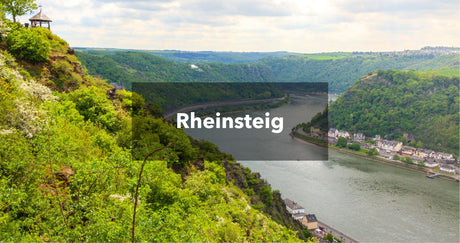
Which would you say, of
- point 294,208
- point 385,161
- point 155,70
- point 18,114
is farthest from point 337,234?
point 155,70

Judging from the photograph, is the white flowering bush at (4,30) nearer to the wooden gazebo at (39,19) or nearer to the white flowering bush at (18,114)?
the wooden gazebo at (39,19)

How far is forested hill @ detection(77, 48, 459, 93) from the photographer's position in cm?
6612

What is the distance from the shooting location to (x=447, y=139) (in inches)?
1663

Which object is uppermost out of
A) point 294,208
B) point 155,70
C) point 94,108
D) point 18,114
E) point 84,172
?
point 155,70

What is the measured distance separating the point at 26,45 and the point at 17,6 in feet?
6.20

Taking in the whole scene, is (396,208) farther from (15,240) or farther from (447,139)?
(447,139)

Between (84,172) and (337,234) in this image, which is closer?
(84,172)

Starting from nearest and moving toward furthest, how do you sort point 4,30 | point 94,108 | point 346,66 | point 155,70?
1. point 94,108
2. point 4,30
3. point 155,70
4. point 346,66

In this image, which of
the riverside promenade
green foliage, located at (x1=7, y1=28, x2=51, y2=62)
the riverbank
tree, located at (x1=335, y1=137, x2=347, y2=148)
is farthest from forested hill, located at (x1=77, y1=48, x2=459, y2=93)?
green foliage, located at (x1=7, y1=28, x2=51, y2=62)

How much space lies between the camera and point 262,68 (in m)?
112

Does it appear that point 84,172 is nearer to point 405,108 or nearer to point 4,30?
point 4,30

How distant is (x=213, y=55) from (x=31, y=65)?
576ft

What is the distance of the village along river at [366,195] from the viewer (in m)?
18.6

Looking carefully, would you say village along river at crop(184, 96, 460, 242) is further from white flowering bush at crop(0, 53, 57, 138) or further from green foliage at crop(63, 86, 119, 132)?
white flowering bush at crop(0, 53, 57, 138)
